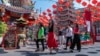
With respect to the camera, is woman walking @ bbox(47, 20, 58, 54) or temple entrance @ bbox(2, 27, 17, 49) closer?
woman walking @ bbox(47, 20, 58, 54)

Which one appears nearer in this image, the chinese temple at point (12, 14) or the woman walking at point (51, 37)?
the woman walking at point (51, 37)

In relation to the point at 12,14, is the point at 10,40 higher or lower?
lower

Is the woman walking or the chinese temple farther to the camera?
the chinese temple

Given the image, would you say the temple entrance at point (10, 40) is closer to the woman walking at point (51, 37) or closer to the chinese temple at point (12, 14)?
the chinese temple at point (12, 14)

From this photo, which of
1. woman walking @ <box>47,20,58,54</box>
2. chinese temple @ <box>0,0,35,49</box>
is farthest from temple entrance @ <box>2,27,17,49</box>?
woman walking @ <box>47,20,58,54</box>

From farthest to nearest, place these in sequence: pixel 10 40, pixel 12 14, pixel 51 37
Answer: pixel 12 14, pixel 10 40, pixel 51 37

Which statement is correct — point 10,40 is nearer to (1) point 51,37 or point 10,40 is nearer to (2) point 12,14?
(1) point 51,37

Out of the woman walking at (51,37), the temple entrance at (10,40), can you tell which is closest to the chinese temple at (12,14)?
the temple entrance at (10,40)

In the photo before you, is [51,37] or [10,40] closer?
[51,37]

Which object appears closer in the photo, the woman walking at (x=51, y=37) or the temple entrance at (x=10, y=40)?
the woman walking at (x=51, y=37)

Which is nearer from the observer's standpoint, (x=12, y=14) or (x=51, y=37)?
(x=51, y=37)

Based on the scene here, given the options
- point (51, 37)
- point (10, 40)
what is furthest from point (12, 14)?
point (51, 37)

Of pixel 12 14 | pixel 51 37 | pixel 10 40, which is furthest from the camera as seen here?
pixel 12 14

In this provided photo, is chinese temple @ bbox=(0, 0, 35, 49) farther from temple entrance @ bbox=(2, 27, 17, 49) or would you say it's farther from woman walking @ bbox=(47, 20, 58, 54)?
woman walking @ bbox=(47, 20, 58, 54)
